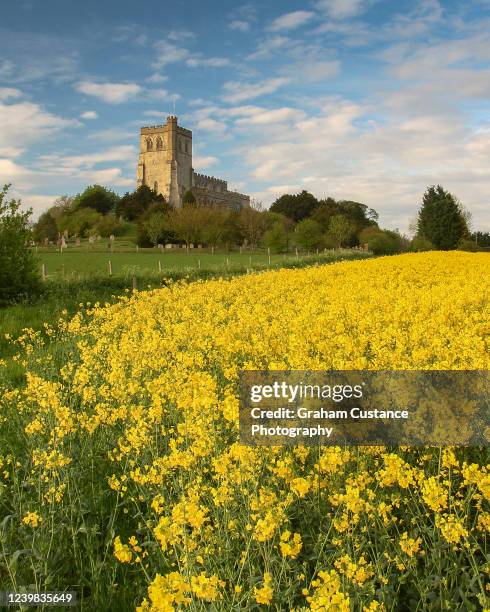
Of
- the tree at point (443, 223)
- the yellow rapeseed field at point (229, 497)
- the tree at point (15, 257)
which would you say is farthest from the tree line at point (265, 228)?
the yellow rapeseed field at point (229, 497)

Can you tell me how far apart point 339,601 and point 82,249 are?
63462 mm

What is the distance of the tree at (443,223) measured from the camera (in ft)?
231

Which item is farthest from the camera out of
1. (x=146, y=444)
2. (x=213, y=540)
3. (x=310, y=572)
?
(x=146, y=444)

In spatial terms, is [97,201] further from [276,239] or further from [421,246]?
[421,246]

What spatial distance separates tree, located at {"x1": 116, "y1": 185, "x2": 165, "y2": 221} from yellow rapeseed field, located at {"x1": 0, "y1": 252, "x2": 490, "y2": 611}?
89.0 m

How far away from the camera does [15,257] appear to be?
17.8m

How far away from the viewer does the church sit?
13350cm

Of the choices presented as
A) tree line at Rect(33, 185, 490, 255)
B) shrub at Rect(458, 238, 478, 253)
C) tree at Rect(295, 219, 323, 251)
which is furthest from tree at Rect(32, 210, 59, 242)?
shrub at Rect(458, 238, 478, 253)

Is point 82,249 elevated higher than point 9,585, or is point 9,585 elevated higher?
point 82,249

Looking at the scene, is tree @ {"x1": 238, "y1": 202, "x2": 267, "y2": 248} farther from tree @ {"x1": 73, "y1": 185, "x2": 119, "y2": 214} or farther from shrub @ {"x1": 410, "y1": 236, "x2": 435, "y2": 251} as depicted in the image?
tree @ {"x1": 73, "y1": 185, "x2": 119, "y2": 214}

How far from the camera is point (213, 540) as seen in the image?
11.0 ft

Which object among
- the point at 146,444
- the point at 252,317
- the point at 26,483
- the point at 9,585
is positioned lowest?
the point at 9,585

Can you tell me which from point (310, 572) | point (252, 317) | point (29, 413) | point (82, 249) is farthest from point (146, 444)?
point (82, 249)

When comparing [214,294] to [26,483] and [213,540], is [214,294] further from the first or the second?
[213,540]
